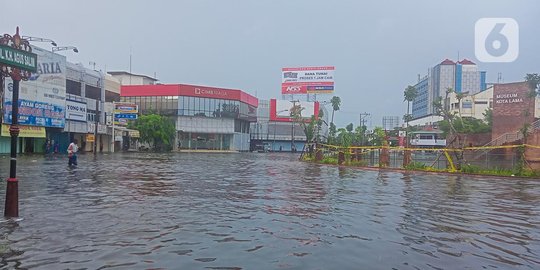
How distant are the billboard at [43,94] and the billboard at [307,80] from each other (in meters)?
50.3

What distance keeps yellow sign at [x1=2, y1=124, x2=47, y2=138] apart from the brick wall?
4697 cm

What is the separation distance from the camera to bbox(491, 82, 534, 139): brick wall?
44344mm

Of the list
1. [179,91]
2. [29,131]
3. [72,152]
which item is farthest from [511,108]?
[179,91]

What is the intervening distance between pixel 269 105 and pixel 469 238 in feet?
345

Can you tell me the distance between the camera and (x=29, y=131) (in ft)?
143

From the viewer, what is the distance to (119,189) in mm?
14562

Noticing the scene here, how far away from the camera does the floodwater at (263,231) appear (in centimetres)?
621

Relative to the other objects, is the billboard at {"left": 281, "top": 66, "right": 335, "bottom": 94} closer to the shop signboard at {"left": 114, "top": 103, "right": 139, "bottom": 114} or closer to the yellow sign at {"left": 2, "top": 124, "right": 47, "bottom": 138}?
the shop signboard at {"left": 114, "top": 103, "right": 139, "bottom": 114}

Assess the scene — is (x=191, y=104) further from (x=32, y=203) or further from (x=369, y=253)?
(x=369, y=253)

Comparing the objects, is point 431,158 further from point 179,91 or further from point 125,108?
point 179,91

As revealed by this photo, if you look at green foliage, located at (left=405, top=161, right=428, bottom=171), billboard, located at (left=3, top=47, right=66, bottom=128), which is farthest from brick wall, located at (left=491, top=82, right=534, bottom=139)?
billboard, located at (left=3, top=47, right=66, bottom=128)

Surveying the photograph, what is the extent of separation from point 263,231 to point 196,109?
80.6 metres

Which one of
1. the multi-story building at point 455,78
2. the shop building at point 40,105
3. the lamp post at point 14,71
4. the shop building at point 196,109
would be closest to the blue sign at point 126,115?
the shop building at point 40,105

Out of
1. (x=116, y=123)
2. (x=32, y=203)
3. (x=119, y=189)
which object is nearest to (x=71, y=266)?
(x=32, y=203)
